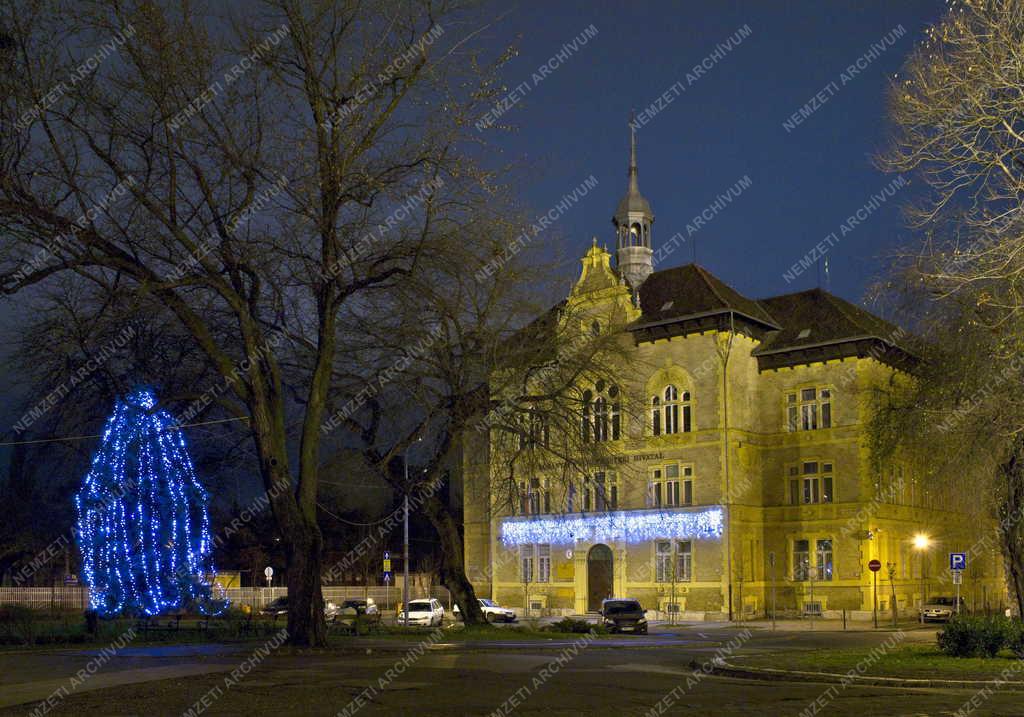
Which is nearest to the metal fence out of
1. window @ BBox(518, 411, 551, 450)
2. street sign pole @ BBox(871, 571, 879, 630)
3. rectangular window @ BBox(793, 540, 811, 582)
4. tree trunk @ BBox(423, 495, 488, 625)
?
tree trunk @ BBox(423, 495, 488, 625)

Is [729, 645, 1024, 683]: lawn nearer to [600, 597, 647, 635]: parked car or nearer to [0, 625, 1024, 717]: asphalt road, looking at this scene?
[0, 625, 1024, 717]: asphalt road

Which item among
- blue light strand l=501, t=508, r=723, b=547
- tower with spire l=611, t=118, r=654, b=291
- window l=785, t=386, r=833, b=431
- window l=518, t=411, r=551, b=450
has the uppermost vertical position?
tower with spire l=611, t=118, r=654, b=291

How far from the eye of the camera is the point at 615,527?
6162 cm

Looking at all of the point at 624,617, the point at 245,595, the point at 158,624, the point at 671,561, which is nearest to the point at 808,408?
the point at 671,561

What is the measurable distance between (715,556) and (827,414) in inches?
361

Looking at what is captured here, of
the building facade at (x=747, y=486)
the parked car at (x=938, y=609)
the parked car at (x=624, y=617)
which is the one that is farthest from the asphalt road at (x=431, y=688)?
the building facade at (x=747, y=486)

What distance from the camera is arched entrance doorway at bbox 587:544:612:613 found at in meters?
62.3

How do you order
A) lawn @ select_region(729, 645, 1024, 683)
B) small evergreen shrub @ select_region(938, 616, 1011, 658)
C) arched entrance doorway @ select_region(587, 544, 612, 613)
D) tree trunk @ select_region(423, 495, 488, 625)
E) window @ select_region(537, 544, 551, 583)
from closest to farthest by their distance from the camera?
1. lawn @ select_region(729, 645, 1024, 683)
2. small evergreen shrub @ select_region(938, 616, 1011, 658)
3. tree trunk @ select_region(423, 495, 488, 625)
4. arched entrance doorway @ select_region(587, 544, 612, 613)
5. window @ select_region(537, 544, 551, 583)

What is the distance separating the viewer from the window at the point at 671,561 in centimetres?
5847

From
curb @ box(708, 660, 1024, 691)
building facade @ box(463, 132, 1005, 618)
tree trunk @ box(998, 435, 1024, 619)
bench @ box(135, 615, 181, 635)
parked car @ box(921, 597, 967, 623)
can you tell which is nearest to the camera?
curb @ box(708, 660, 1024, 691)

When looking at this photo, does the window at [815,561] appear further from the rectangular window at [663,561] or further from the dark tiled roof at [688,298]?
the dark tiled roof at [688,298]

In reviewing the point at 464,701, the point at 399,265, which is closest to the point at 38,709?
the point at 464,701

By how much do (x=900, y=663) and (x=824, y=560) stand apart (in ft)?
113

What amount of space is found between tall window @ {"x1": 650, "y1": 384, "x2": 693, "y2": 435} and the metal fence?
62.5 ft
